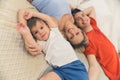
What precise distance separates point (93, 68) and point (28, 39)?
0.46m

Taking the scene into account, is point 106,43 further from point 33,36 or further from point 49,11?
point 33,36

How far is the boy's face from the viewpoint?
1541mm

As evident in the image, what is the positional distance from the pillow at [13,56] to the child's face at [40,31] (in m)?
0.08

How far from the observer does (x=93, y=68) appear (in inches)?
55.4

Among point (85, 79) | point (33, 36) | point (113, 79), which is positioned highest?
point (33, 36)

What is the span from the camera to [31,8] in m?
1.37

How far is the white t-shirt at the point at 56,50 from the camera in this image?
125cm

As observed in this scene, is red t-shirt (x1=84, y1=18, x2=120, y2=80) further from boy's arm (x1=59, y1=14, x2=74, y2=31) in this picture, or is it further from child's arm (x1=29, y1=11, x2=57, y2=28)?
child's arm (x1=29, y1=11, x2=57, y2=28)

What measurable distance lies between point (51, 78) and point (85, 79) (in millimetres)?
191

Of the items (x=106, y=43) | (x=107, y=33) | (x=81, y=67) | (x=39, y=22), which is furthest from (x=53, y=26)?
(x=107, y=33)

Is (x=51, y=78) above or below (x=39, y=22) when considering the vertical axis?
below

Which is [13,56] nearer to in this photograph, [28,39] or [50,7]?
[28,39]

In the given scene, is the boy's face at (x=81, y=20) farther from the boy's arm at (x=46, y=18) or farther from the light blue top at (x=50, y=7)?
the boy's arm at (x=46, y=18)

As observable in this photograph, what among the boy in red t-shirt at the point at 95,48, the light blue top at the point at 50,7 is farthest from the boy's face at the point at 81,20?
the light blue top at the point at 50,7
